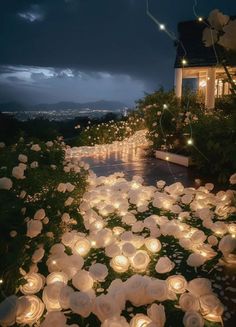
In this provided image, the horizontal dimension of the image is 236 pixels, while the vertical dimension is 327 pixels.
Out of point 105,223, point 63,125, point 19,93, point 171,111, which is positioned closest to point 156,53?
point 63,125

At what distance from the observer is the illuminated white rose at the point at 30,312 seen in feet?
7.16

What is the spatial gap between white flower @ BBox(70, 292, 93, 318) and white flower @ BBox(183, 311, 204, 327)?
655 mm

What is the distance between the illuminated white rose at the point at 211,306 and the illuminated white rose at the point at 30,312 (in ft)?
3.87

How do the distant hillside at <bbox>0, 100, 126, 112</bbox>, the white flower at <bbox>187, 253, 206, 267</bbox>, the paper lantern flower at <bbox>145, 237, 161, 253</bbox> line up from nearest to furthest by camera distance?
the white flower at <bbox>187, 253, 206, 267</bbox>
the paper lantern flower at <bbox>145, 237, 161, 253</bbox>
the distant hillside at <bbox>0, 100, 126, 112</bbox>

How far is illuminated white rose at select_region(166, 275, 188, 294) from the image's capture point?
2465mm

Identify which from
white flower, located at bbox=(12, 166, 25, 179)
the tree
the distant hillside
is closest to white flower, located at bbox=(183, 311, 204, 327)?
the tree

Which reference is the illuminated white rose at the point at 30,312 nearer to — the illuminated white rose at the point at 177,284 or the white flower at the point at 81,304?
the white flower at the point at 81,304

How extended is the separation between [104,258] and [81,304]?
104 centimetres

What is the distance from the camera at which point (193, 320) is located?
2057 millimetres

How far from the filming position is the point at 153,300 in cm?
234

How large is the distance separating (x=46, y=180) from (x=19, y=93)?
5931cm

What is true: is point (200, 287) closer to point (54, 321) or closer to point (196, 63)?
point (54, 321)

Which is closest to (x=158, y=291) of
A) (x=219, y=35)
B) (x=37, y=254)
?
(x=37, y=254)

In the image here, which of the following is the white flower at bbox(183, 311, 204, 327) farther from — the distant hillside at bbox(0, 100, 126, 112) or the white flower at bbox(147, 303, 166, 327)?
the distant hillside at bbox(0, 100, 126, 112)
